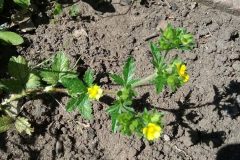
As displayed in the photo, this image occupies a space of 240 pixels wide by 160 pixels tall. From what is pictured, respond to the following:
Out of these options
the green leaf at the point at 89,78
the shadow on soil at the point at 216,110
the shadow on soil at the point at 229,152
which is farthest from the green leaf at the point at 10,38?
the shadow on soil at the point at 229,152

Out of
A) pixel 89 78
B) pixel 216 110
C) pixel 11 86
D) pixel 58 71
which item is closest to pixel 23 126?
pixel 11 86

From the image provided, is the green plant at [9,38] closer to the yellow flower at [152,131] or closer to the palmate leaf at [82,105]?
the palmate leaf at [82,105]

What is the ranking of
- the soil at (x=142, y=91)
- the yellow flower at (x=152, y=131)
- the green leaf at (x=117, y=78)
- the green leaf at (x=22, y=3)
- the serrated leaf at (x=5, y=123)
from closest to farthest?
the yellow flower at (x=152, y=131) < the green leaf at (x=117, y=78) < the serrated leaf at (x=5, y=123) < the soil at (x=142, y=91) < the green leaf at (x=22, y=3)

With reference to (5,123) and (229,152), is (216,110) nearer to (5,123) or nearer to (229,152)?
(229,152)

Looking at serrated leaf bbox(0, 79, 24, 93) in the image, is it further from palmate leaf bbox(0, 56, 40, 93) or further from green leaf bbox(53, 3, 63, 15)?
green leaf bbox(53, 3, 63, 15)

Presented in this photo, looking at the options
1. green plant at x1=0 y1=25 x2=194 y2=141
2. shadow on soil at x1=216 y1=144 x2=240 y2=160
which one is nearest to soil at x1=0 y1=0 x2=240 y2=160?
shadow on soil at x1=216 y1=144 x2=240 y2=160
